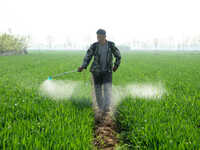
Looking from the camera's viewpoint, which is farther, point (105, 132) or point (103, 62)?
point (103, 62)

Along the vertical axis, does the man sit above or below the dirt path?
above

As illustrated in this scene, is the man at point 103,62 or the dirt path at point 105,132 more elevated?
the man at point 103,62

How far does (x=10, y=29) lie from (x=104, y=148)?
9505 centimetres

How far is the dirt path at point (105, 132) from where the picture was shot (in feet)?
12.7

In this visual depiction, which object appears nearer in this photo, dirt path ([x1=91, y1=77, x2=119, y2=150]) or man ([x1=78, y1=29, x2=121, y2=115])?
dirt path ([x1=91, y1=77, x2=119, y2=150])

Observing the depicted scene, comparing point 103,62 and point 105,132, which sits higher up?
point 103,62

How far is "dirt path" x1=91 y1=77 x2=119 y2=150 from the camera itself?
386cm

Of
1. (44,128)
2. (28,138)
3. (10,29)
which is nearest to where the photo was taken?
(28,138)

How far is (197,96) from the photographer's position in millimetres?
6301

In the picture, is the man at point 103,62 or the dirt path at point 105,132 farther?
the man at point 103,62

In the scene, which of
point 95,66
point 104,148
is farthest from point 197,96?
point 104,148

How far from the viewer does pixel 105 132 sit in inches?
173

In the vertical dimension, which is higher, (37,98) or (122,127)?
(37,98)

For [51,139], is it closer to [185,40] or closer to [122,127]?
[122,127]
